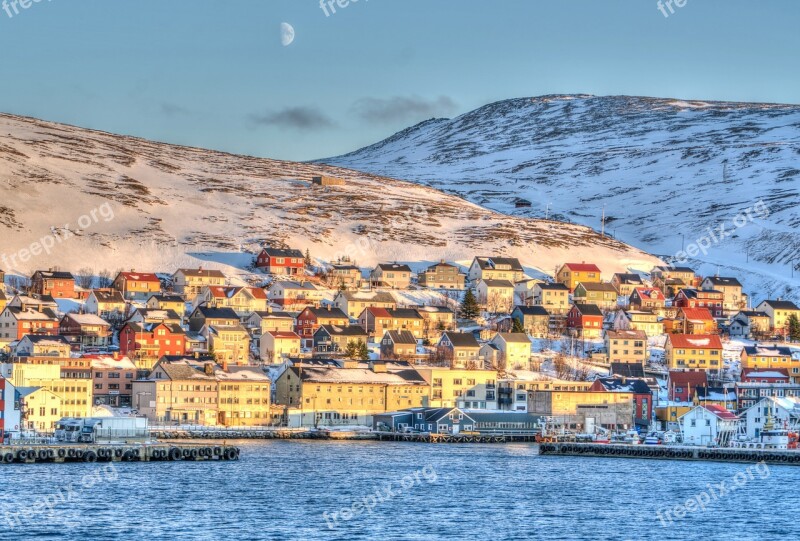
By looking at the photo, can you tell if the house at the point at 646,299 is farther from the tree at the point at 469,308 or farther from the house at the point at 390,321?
the house at the point at 390,321

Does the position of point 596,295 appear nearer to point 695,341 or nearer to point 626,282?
point 626,282

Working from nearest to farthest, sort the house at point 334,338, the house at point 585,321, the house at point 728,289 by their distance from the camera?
the house at point 334,338
the house at point 585,321
the house at point 728,289

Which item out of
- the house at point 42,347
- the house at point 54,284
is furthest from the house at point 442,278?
the house at point 42,347

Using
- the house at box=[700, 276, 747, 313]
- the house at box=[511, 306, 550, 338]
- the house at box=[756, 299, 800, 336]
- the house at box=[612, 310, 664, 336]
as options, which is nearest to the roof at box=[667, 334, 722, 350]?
the house at box=[612, 310, 664, 336]

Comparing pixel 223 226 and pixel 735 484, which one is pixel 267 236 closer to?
pixel 223 226

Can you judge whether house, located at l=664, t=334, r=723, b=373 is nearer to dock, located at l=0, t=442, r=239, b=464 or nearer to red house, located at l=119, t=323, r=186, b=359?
red house, located at l=119, t=323, r=186, b=359

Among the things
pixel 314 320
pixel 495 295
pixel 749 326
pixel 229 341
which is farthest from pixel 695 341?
pixel 229 341
